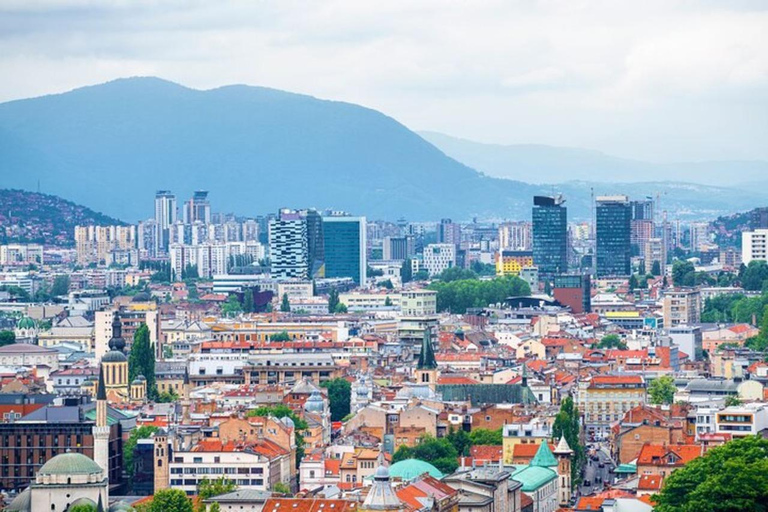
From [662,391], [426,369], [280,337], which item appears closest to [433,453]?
[426,369]

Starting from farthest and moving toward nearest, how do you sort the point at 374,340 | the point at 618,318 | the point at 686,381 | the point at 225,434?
the point at 618,318, the point at 374,340, the point at 686,381, the point at 225,434

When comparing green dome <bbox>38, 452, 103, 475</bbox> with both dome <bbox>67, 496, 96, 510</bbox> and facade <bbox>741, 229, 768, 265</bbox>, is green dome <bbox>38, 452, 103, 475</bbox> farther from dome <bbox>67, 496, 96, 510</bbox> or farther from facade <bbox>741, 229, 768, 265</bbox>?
facade <bbox>741, 229, 768, 265</bbox>

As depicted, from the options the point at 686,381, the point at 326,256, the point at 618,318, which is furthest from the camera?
the point at 326,256

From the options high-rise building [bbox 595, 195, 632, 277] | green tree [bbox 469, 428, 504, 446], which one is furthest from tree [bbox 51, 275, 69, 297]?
green tree [bbox 469, 428, 504, 446]

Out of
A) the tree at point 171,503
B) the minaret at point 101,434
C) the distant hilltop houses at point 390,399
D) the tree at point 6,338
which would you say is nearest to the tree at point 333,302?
the distant hilltop houses at point 390,399

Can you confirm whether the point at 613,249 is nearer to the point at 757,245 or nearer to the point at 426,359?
the point at 757,245

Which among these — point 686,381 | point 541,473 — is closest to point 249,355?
point 686,381

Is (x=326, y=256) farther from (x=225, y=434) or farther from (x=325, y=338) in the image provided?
(x=225, y=434)
